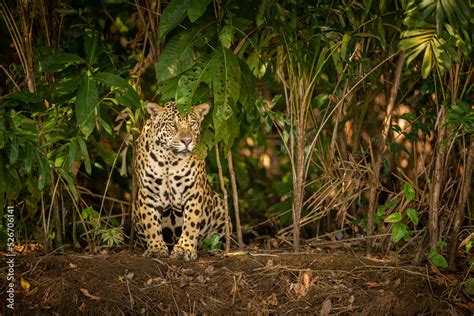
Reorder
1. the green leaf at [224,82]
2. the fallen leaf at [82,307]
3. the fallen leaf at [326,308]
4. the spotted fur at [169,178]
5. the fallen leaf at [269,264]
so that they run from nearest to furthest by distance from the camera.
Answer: the green leaf at [224,82] → the fallen leaf at [82,307] → the fallen leaf at [326,308] → the fallen leaf at [269,264] → the spotted fur at [169,178]

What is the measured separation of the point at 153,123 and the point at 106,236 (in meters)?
1.05

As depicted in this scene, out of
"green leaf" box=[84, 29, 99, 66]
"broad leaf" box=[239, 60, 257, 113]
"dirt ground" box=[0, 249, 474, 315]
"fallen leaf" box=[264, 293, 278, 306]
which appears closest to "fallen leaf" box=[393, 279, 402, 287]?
"dirt ground" box=[0, 249, 474, 315]

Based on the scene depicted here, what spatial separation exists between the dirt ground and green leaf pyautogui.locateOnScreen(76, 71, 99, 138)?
1.17 metres

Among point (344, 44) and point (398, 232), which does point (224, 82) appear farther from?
point (398, 232)

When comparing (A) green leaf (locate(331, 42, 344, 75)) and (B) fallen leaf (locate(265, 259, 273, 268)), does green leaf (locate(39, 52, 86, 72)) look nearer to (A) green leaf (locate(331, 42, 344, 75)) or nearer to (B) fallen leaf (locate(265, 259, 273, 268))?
(A) green leaf (locate(331, 42, 344, 75))

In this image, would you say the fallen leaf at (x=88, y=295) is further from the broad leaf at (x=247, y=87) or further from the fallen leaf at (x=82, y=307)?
the broad leaf at (x=247, y=87)

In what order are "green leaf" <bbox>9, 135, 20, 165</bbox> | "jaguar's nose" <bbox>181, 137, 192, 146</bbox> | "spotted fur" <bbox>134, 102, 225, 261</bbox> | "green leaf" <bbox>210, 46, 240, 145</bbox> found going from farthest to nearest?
1. "spotted fur" <bbox>134, 102, 225, 261</bbox>
2. "jaguar's nose" <bbox>181, 137, 192, 146</bbox>
3. "green leaf" <bbox>210, 46, 240, 145</bbox>
4. "green leaf" <bbox>9, 135, 20, 165</bbox>

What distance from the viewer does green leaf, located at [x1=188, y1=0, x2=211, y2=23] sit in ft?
20.3

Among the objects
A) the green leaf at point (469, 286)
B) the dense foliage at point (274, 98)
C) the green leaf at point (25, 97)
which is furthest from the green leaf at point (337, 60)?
the green leaf at point (25, 97)

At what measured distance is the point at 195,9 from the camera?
20.4 feet

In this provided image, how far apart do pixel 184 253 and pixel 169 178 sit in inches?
26.6

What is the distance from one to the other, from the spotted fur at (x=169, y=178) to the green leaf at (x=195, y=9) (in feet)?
4.88

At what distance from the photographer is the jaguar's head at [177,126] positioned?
755 cm

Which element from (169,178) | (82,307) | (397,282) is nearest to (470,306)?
(397,282)
